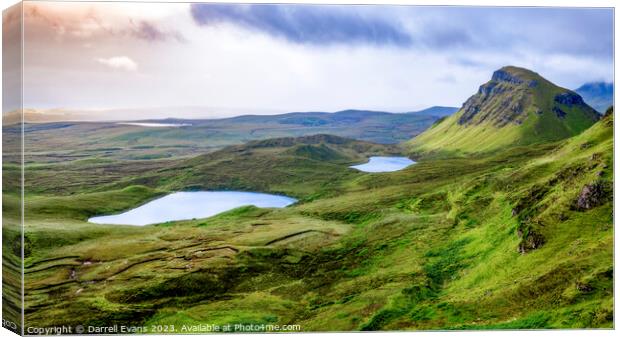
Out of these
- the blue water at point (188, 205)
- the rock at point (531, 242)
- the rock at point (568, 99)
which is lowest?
the blue water at point (188, 205)

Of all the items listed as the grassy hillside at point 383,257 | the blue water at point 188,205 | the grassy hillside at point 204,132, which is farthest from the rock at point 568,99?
the blue water at point 188,205

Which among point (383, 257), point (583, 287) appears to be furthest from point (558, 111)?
point (383, 257)

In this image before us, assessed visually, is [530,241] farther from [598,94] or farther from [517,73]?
[517,73]

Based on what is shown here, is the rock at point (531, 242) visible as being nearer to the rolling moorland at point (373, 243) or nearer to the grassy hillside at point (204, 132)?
the rolling moorland at point (373, 243)

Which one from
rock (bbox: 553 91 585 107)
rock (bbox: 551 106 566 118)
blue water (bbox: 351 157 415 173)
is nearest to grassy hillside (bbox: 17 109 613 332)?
blue water (bbox: 351 157 415 173)

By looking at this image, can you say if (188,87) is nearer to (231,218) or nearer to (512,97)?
(231,218)

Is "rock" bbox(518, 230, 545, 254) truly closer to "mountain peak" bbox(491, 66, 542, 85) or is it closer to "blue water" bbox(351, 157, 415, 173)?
"mountain peak" bbox(491, 66, 542, 85)
